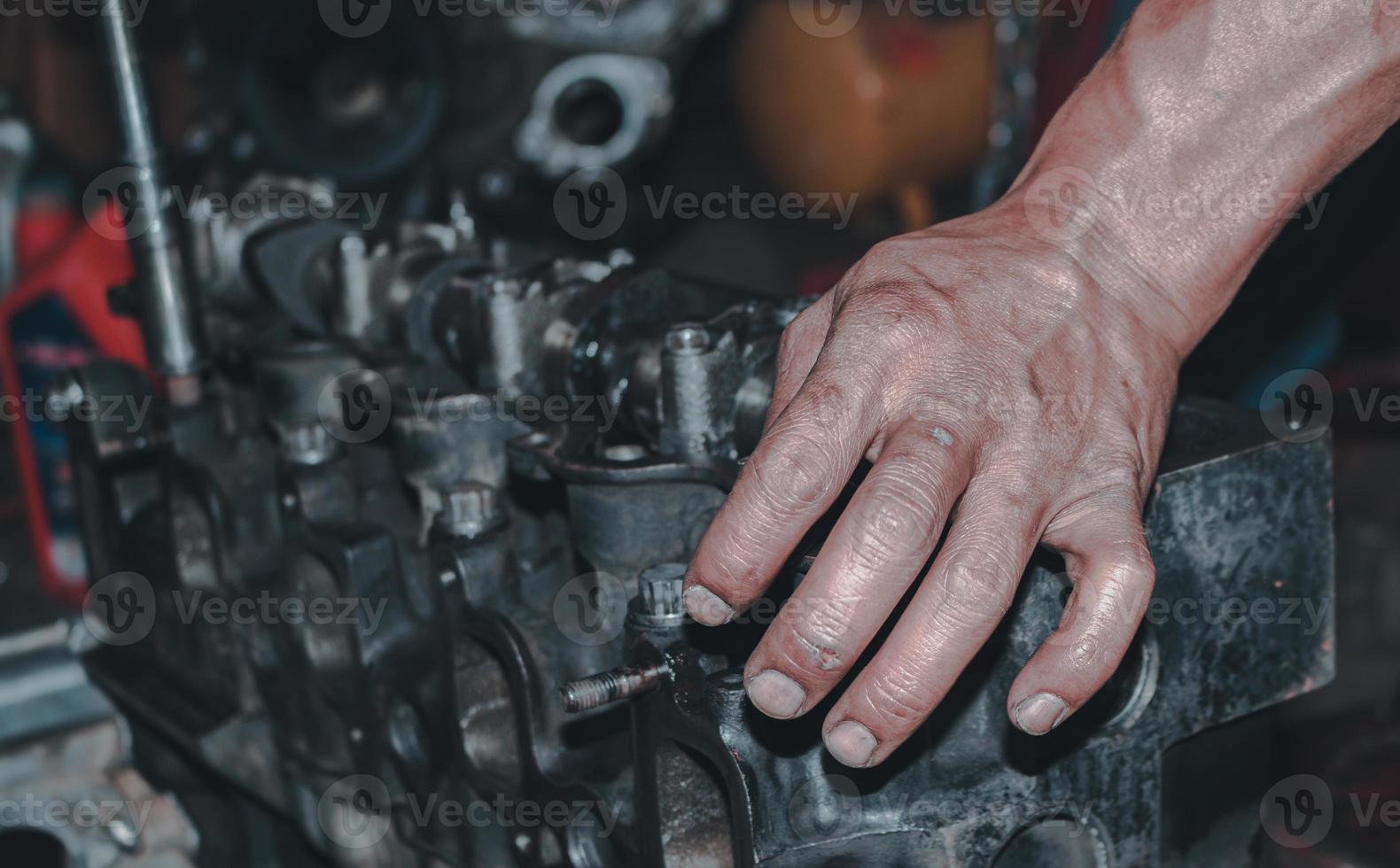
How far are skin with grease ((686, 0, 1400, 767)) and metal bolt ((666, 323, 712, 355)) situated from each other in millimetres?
86

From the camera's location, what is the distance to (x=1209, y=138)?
37.2 inches

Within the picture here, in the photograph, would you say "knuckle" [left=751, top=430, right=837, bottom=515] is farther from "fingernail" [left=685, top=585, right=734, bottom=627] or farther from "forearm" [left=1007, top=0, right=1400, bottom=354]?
"forearm" [left=1007, top=0, right=1400, bottom=354]

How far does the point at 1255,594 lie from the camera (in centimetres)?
98

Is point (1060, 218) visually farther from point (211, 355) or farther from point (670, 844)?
point (211, 355)

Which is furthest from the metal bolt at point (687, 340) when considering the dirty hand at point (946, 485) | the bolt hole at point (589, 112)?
the bolt hole at point (589, 112)

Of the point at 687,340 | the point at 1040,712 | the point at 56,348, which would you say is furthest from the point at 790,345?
the point at 56,348

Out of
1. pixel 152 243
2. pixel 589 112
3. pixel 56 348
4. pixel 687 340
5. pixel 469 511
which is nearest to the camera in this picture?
pixel 687 340

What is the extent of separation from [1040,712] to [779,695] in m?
0.16

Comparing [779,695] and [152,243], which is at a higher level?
[152,243]

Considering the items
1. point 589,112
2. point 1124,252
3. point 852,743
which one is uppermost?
point 589,112

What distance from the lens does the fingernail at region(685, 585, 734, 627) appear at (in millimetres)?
871

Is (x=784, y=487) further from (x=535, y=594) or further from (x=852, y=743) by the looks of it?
(x=535, y=594)

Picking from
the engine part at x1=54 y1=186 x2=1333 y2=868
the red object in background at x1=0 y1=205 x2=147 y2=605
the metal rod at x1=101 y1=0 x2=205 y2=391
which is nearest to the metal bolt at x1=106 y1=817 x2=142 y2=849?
the engine part at x1=54 y1=186 x2=1333 y2=868

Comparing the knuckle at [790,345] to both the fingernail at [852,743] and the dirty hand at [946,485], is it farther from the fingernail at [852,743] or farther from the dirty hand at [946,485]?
the fingernail at [852,743]
